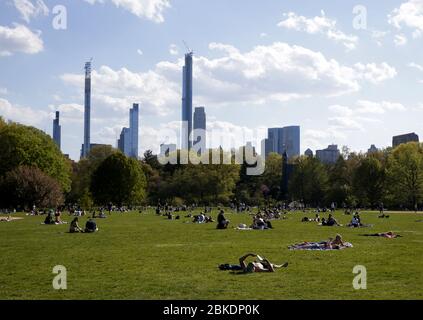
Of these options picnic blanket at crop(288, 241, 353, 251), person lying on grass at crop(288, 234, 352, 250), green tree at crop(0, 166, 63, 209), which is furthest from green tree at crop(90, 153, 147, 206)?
person lying on grass at crop(288, 234, 352, 250)

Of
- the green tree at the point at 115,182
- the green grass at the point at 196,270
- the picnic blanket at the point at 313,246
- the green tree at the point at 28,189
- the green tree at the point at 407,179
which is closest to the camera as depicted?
the green grass at the point at 196,270

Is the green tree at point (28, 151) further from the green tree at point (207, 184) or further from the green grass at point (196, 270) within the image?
the green grass at point (196, 270)

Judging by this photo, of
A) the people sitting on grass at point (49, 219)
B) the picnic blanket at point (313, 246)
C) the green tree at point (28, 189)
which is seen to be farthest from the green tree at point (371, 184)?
the picnic blanket at point (313, 246)

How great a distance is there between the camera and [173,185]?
11700 cm

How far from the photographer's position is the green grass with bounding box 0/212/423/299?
14.0m

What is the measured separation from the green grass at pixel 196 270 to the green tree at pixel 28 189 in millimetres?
52734

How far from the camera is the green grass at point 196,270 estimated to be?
46.0 feet

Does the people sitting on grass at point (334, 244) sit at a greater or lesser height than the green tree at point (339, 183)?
lesser

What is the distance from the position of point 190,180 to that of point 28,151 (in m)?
35.4

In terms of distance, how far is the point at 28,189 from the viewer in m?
79.3
